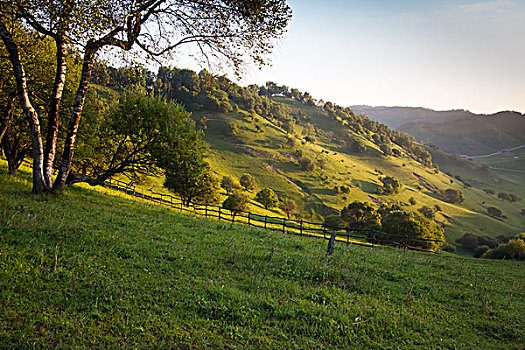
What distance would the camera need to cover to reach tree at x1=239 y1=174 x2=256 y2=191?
305 feet

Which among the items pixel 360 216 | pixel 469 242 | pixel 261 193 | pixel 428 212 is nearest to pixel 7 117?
pixel 360 216

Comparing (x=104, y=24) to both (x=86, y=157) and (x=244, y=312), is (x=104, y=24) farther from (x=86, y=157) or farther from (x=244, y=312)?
(x=86, y=157)

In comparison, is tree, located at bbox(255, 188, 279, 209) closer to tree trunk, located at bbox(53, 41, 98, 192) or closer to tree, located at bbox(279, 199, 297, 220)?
tree, located at bbox(279, 199, 297, 220)

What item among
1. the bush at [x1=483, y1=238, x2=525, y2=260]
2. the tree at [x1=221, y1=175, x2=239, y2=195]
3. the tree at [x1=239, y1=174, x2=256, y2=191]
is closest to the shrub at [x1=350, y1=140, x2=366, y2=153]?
the tree at [x1=239, y1=174, x2=256, y2=191]

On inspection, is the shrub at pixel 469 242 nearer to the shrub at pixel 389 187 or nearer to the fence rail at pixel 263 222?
the shrub at pixel 389 187

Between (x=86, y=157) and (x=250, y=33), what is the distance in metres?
16.3

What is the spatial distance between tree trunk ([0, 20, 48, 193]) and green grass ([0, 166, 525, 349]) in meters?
0.97

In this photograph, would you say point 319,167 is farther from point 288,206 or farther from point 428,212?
point 428,212

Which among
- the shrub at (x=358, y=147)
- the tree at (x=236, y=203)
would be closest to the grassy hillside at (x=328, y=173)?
the shrub at (x=358, y=147)

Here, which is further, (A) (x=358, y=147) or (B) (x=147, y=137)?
(A) (x=358, y=147)

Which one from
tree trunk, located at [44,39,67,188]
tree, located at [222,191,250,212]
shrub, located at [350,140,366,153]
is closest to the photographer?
tree trunk, located at [44,39,67,188]

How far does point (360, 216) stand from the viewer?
233ft

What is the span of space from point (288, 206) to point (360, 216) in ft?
80.9

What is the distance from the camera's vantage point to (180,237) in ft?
39.8
